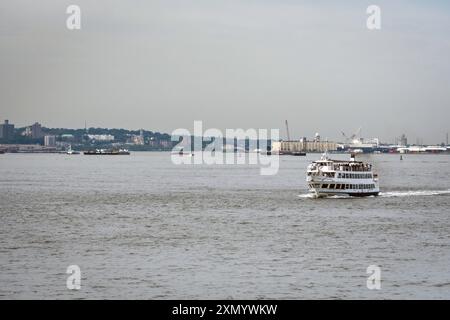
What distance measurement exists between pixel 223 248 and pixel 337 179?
35.0 m

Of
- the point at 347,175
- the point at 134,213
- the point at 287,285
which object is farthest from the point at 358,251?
the point at 347,175

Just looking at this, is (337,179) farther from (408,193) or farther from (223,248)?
(223,248)

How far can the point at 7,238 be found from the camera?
1625 inches

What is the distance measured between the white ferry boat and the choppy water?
3.91 meters

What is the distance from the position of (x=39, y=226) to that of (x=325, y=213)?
2033 cm

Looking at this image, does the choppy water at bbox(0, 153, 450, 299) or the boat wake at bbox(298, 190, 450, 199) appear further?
the boat wake at bbox(298, 190, 450, 199)

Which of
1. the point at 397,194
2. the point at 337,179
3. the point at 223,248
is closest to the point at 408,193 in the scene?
the point at 397,194

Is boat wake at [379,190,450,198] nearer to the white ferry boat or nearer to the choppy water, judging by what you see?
the white ferry boat

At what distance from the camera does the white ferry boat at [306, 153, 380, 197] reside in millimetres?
71500

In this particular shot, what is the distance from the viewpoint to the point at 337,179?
235ft

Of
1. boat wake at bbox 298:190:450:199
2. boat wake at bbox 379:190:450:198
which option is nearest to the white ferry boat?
boat wake at bbox 298:190:450:199

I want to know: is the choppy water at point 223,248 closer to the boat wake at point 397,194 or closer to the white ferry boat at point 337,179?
the white ferry boat at point 337,179
